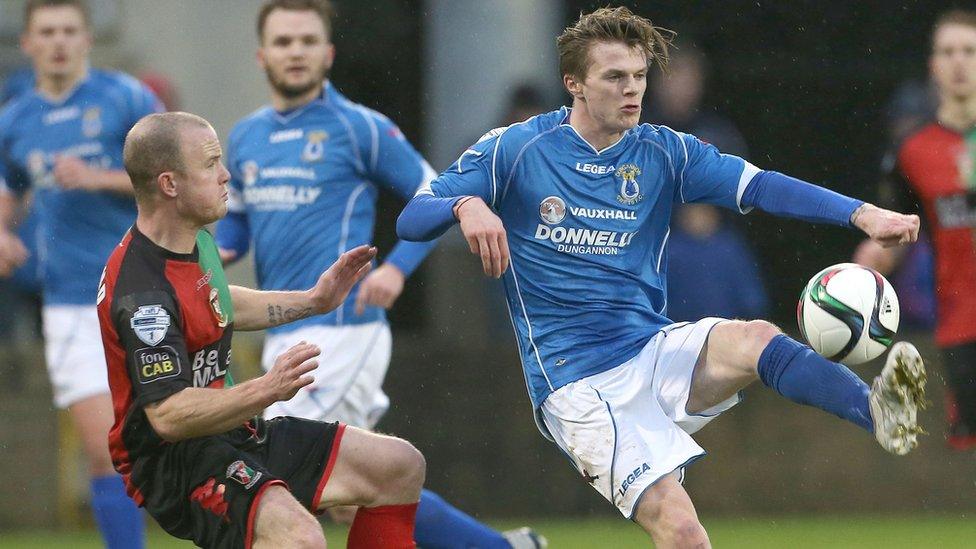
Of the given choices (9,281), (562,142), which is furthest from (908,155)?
(9,281)

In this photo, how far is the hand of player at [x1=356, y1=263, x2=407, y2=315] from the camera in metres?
7.22

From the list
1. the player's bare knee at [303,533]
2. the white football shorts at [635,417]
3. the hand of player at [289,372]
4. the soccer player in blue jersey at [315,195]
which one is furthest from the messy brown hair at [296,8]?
the player's bare knee at [303,533]

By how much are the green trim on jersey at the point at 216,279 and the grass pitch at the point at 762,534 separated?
3635 mm

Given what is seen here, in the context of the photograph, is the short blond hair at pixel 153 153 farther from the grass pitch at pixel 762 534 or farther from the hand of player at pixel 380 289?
the grass pitch at pixel 762 534

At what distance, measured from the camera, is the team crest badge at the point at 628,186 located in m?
6.42

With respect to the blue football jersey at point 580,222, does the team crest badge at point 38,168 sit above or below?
below

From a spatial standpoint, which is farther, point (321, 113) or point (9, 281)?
point (9, 281)

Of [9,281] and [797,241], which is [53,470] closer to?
[9,281]

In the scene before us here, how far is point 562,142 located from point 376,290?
1167 millimetres

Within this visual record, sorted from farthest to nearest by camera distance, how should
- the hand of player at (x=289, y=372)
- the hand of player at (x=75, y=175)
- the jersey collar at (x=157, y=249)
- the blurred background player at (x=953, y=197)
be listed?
the blurred background player at (x=953, y=197) → the hand of player at (x=75, y=175) → the jersey collar at (x=157, y=249) → the hand of player at (x=289, y=372)

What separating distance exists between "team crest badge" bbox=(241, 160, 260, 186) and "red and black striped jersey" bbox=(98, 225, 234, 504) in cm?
172

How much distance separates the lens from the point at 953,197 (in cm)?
839

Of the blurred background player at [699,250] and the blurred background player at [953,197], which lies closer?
the blurred background player at [953,197]

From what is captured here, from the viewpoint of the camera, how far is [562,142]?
650 centimetres
